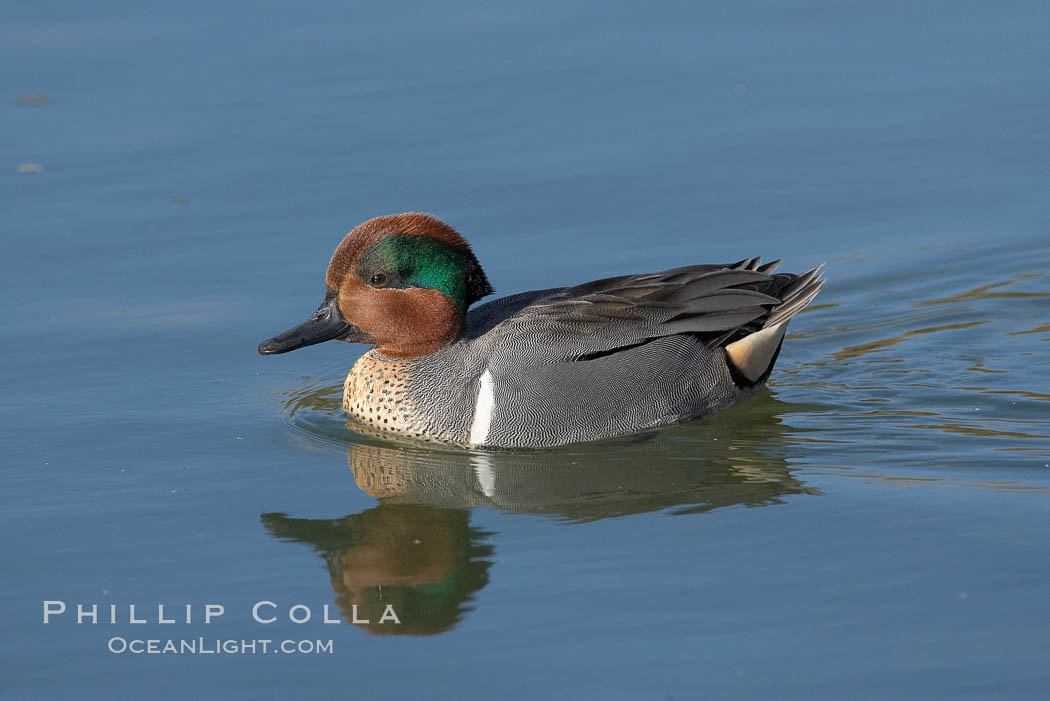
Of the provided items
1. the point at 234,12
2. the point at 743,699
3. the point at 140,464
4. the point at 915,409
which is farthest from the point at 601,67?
the point at 743,699

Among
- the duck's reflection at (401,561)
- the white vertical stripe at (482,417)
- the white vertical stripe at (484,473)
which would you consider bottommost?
the duck's reflection at (401,561)

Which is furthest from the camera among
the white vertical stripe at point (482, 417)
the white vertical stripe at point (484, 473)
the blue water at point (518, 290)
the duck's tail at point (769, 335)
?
the duck's tail at point (769, 335)

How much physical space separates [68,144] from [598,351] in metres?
4.89

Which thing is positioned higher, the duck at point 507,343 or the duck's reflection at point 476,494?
the duck at point 507,343

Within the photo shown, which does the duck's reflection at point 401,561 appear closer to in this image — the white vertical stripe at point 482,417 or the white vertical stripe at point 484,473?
the white vertical stripe at point 484,473

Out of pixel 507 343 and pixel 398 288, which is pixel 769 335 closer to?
pixel 507 343

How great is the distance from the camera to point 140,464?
7746 millimetres

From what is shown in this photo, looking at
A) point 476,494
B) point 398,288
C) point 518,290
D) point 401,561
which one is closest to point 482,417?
point 476,494

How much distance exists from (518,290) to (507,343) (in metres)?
1.43

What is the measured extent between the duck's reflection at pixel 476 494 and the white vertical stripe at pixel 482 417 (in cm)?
10

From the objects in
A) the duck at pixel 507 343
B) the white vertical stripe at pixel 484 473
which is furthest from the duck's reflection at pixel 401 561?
the duck at pixel 507 343

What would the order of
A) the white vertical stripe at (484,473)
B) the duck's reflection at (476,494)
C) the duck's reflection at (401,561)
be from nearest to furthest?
1. the duck's reflection at (401,561)
2. the duck's reflection at (476,494)
3. the white vertical stripe at (484,473)

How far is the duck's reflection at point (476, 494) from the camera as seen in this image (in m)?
6.46

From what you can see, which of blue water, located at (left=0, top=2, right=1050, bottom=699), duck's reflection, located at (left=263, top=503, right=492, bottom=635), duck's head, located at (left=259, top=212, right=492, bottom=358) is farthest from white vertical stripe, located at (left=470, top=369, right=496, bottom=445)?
duck's reflection, located at (left=263, top=503, right=492, bottom=635)
